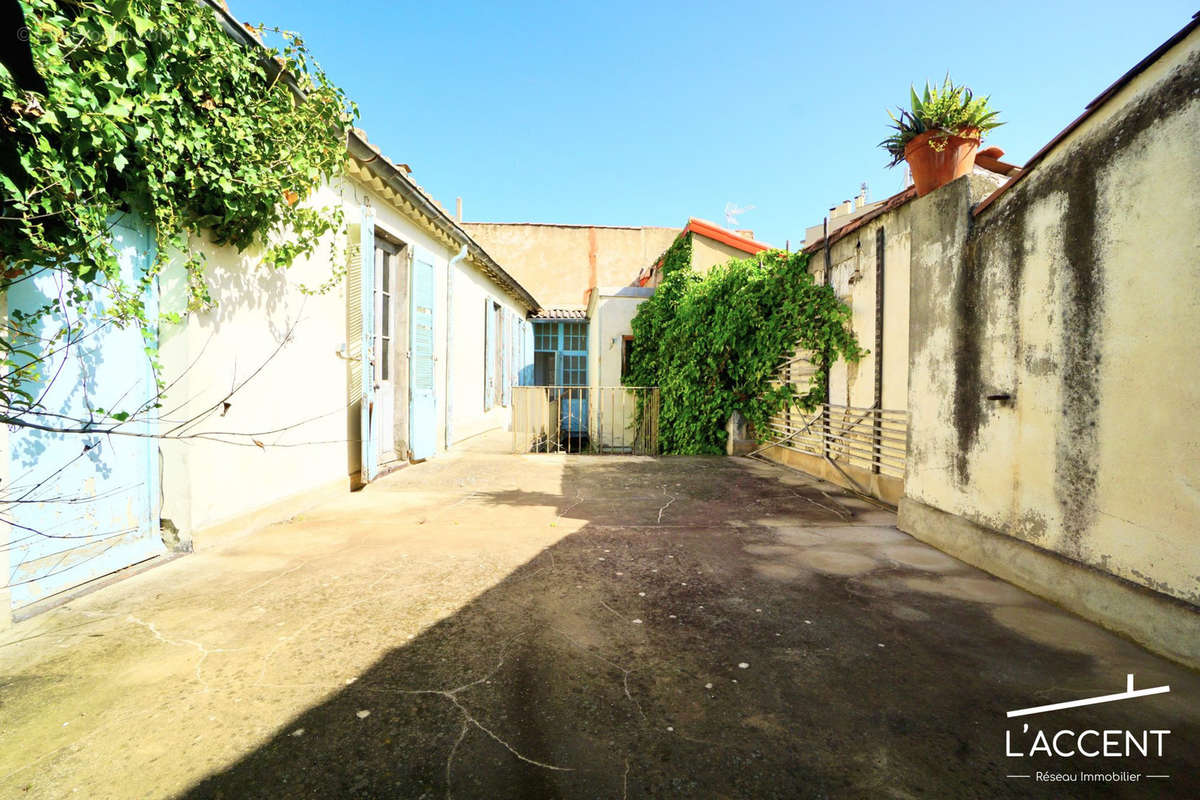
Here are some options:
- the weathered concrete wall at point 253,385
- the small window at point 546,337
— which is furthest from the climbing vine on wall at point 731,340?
the weathered concrete wall at point 253,385

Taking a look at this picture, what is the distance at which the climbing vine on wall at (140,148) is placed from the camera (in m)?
2.04

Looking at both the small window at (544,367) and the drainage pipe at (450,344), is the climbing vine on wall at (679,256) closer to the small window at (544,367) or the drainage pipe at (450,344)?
the drainage pipe at (450,344)

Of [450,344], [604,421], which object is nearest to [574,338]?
[604,421]

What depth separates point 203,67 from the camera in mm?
2752

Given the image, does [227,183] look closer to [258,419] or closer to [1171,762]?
[258,419]

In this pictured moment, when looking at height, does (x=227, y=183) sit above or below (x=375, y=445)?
above

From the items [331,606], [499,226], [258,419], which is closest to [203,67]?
[258,419]

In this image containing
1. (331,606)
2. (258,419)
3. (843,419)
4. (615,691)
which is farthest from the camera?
(843,419)

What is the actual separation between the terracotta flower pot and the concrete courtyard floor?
8.78 ft

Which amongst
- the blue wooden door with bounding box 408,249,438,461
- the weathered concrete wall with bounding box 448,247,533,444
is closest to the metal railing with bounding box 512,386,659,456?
the weathered concrete wall with bounding box 448,247,533,444

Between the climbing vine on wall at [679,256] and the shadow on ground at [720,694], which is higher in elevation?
the climbing vine on wall at [679,256]

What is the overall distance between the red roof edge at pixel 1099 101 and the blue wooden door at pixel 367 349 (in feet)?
16.1

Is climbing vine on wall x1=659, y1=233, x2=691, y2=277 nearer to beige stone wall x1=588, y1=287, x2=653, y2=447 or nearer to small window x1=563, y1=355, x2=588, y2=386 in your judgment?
beige stone wall x1=588, y1=287, x2=653, y2=447

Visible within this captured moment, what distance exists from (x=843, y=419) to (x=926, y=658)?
12.9 feet
